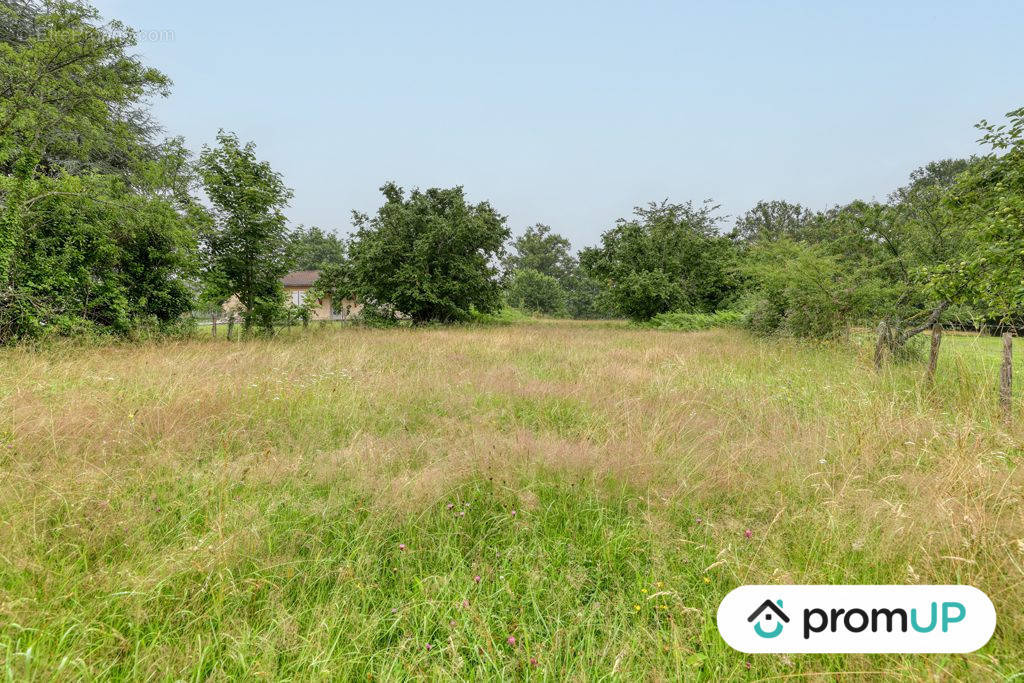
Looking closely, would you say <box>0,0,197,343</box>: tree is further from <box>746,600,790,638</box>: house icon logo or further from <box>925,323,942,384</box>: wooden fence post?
<box>925,323,942,384</box>: wooden fence post

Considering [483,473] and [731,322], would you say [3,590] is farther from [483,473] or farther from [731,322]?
[731,322]

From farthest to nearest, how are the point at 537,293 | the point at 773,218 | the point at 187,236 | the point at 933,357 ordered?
the point at 773,218 < the point at 537,293 < the point at 187,236 < the point at 933,357

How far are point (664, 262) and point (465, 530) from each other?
84.7ft

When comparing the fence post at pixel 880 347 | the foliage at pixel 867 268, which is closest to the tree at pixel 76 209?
the fence post at pixel 880 347

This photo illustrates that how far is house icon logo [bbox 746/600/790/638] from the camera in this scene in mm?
1668

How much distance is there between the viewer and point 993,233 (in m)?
3.70

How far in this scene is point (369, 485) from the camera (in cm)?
271

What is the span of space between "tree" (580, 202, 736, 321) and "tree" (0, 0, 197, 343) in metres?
21.0

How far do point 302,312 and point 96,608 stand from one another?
44.2 ft

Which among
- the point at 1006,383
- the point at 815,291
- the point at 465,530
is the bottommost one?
the point at 465,530

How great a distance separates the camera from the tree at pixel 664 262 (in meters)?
24.4

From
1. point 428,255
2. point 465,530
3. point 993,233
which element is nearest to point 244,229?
point 428,255

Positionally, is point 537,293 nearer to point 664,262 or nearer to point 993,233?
point 664,262

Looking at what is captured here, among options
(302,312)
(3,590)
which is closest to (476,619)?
(3,590)
